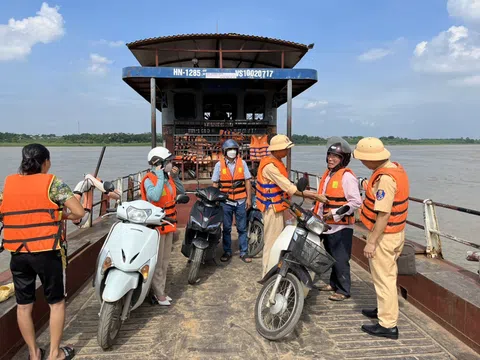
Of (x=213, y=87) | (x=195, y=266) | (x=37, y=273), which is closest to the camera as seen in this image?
(x=37, y=273)

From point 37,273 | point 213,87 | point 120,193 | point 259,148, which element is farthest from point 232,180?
point 213,87

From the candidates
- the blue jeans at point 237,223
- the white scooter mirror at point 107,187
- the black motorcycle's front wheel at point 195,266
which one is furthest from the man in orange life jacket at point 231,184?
the white scooter mirror at point 107,187

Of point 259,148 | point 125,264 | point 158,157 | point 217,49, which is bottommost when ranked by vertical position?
point 125,264

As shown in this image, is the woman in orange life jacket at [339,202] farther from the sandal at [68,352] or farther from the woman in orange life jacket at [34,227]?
the sandal at [68,352]

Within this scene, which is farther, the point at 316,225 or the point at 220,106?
the point at 220,106

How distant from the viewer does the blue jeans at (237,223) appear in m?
4.61

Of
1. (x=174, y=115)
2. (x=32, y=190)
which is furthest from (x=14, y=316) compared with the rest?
(x=174, y=115)

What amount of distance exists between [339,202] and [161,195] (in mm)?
1710

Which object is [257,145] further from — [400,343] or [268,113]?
[400,343]

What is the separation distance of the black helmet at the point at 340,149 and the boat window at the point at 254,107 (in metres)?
7.81

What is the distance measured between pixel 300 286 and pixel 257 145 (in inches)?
263

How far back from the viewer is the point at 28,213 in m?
2.20

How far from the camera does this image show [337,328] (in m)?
2.91

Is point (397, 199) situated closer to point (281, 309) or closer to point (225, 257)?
point (281, 309)
